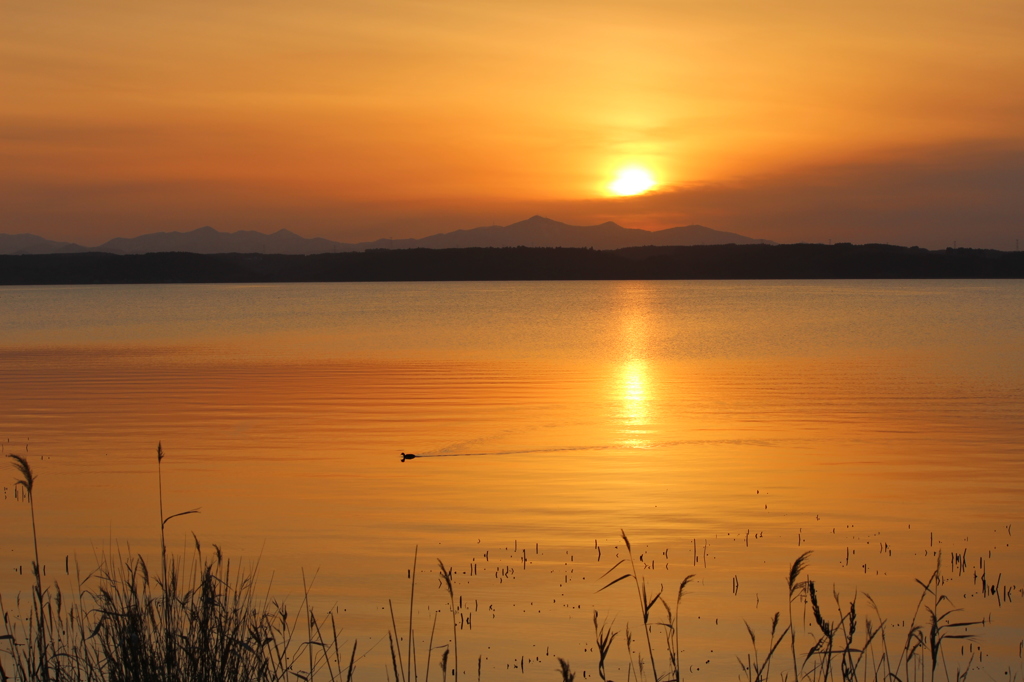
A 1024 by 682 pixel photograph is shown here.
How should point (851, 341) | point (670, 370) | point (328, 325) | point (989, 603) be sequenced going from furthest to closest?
point (328, 325)
point (851, 341)
point (670, 370)
point (989, 603)

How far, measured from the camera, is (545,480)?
16.3 m

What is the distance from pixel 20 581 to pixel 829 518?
31.3 feet

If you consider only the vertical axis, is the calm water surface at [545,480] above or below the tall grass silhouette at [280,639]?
below

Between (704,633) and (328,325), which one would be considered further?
(328,325)

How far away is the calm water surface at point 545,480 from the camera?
997 centimetres

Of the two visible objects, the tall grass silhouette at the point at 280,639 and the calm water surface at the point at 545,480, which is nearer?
the tall grass silhouette at the point at 280,639

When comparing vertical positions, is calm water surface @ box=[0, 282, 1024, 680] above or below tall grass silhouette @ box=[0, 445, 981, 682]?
below

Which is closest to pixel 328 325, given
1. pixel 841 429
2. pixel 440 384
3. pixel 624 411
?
pixel 440 384

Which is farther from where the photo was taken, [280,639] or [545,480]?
[545,480]

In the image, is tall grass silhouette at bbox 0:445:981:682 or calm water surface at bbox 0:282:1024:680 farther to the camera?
calm water surface at bbox 0:282:1024:680

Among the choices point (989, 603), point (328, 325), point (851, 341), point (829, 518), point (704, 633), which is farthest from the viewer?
point (328, 325)

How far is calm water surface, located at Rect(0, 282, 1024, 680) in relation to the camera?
32.7 feet

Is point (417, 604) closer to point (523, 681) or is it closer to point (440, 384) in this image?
point (523, 681)

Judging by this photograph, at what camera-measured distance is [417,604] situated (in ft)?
32.4
